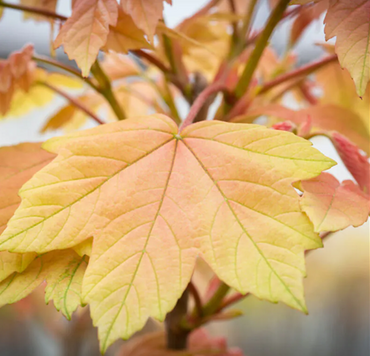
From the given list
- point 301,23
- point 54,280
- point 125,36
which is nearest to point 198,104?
point 125,36

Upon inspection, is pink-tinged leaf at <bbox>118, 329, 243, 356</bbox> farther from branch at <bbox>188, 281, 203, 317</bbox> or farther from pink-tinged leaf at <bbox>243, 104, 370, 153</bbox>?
pink-tinged leaf at <bbox>243, 104, 370, 153</bbox>

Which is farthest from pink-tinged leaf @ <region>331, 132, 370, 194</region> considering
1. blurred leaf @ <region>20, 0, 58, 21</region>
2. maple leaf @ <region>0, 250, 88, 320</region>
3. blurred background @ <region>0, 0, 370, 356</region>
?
blurred background @ <region>0, 0, 370, 356</region>

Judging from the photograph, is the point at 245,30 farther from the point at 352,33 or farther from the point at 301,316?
the point at 301,316

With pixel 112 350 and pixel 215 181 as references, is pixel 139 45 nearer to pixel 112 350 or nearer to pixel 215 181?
pixel 215 181

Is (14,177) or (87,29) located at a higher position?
(87,29)

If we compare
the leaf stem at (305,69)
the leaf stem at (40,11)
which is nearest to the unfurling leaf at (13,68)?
the leaf stem at (40,11)

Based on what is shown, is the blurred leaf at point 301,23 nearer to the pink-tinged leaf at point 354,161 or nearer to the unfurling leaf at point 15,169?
the pink-tinged leaf at point 354,161

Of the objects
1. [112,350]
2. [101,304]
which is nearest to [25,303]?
[112,350]
